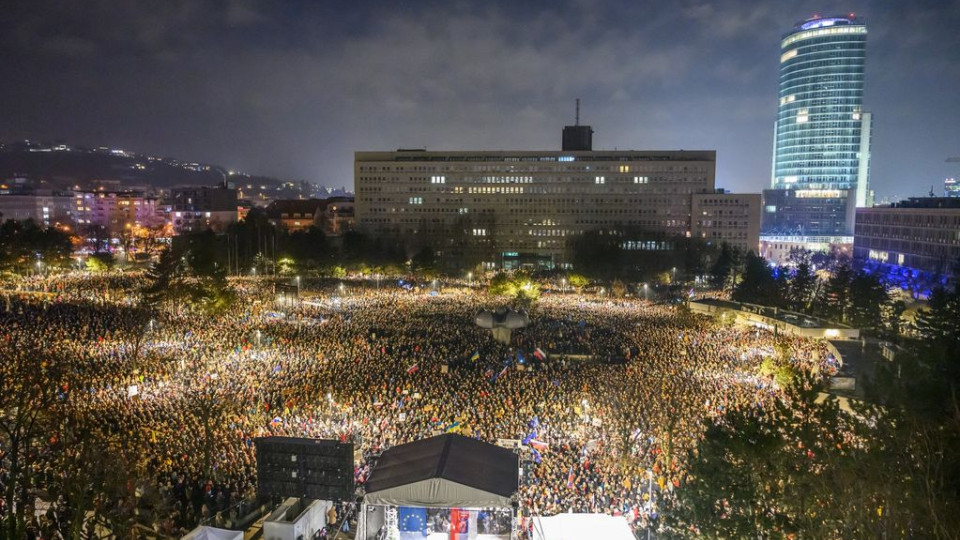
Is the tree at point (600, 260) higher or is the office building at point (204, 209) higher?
the office building at point (204, 209)

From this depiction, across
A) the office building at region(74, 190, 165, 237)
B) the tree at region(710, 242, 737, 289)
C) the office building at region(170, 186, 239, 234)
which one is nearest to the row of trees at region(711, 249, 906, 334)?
the tree at region(710, 242, 737, 289)

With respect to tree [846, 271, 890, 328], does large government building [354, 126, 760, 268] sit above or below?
above

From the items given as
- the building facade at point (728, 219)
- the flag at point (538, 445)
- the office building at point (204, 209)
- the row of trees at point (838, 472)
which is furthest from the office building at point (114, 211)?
the row of trees at point (838, 472)

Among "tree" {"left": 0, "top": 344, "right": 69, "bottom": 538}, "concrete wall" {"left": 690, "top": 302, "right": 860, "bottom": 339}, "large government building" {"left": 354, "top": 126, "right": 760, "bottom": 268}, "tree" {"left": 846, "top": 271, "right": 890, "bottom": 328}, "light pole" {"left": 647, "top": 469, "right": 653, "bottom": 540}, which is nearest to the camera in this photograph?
"tree" {"left": 0, "top": 344, "right": 69, "bottom": 538}

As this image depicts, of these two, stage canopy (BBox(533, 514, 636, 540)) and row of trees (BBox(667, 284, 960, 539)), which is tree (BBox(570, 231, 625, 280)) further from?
stage canopy (BBox(533, 514, 636, 540))

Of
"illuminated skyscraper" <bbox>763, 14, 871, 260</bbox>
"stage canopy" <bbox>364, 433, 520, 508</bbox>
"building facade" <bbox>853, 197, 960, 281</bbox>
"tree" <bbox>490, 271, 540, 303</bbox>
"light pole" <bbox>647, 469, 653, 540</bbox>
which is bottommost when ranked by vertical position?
"light pole" <bbox>647, 469, 653, 540</bbox>

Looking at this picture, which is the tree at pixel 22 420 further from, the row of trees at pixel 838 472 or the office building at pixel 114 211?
the office building at pixel 114 211

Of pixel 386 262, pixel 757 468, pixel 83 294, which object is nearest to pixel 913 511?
pixel 757 468

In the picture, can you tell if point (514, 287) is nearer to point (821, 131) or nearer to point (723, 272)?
point (723, 272)
